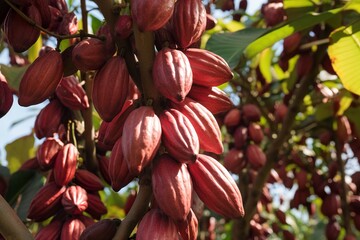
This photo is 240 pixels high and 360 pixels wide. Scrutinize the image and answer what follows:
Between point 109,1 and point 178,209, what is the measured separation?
30cm

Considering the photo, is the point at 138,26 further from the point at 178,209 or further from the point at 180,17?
the point at 178,209

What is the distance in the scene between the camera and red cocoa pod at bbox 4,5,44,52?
76 cm

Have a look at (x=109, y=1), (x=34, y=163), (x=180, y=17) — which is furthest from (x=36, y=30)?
(x=34, y=163)

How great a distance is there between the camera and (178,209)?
2.02 feet

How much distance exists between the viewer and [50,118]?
1060 millimetres

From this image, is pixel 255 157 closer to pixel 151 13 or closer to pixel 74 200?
pixel 74 200

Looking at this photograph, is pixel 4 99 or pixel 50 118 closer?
pixel 4 99

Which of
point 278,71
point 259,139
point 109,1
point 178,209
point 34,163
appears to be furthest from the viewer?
point 278,71

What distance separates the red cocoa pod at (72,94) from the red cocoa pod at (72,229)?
0.24 meters

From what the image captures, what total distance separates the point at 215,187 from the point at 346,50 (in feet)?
1.92

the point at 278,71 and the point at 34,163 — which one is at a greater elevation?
the point at 34,163

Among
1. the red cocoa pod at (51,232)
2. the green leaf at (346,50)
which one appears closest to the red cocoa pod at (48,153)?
the red cocoa pod at (51,232)

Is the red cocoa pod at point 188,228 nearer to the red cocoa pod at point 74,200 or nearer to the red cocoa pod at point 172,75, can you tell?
the red cocoa pod at point 172,75

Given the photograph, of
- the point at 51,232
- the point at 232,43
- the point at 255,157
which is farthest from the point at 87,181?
the point at 255,157
